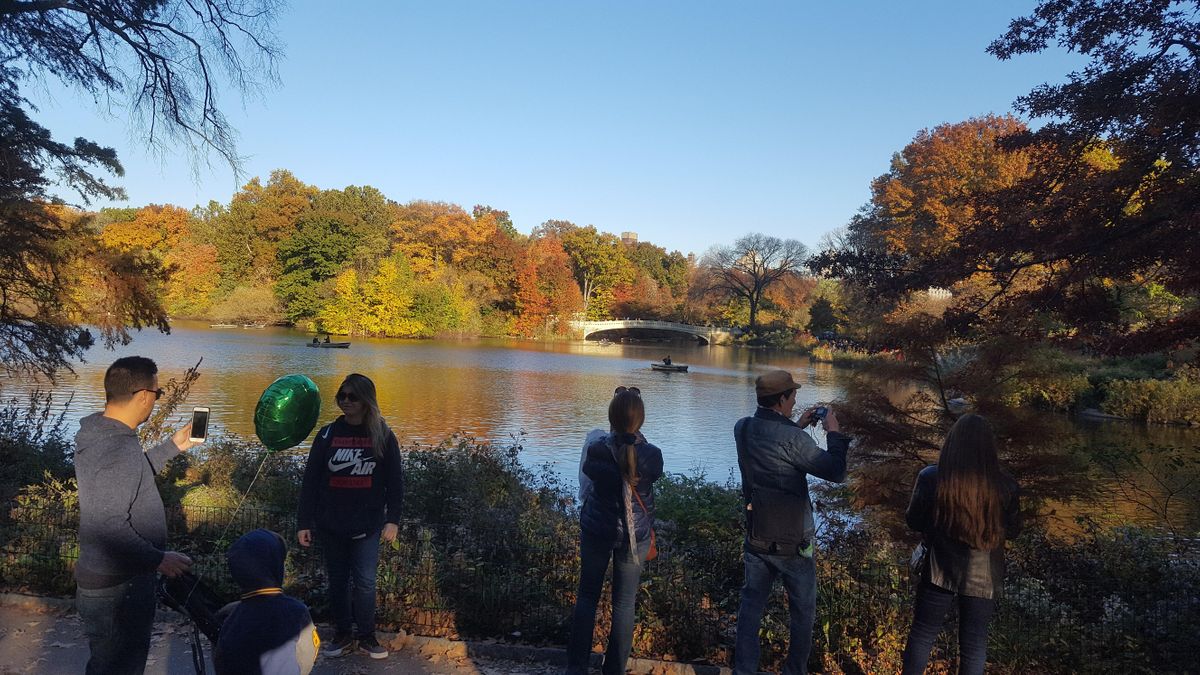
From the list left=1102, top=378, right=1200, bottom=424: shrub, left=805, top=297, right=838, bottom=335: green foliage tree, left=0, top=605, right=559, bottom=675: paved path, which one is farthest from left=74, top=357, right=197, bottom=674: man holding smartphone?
left=805, top=297, right=838, bottom=335: green foliage tree

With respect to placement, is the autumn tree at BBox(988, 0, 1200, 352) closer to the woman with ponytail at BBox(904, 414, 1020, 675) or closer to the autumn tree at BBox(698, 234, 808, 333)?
the woman with ponytail at BBox(904, 414, 1020, 675)

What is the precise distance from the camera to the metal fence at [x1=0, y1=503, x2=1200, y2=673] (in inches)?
161

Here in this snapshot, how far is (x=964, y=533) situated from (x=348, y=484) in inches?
116

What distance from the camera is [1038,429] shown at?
233 inches

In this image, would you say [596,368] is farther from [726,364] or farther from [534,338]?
[534,338]

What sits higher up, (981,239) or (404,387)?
(981,239)

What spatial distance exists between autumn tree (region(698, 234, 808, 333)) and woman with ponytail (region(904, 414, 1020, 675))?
66704 millimetres

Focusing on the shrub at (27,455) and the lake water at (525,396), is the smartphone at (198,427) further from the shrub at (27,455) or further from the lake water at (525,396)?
the lake water at (525,396)

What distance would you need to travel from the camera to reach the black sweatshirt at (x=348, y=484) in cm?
391

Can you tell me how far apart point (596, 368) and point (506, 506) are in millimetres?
30509

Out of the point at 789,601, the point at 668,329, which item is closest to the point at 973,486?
the point at 789,601

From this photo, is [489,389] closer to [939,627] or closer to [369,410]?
[369,410]

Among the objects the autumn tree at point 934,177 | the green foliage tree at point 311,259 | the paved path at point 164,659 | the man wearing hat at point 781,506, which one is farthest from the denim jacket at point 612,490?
the green foliage tree at point 311,259

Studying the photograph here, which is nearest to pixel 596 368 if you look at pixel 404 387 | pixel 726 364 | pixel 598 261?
pixel 726 364
